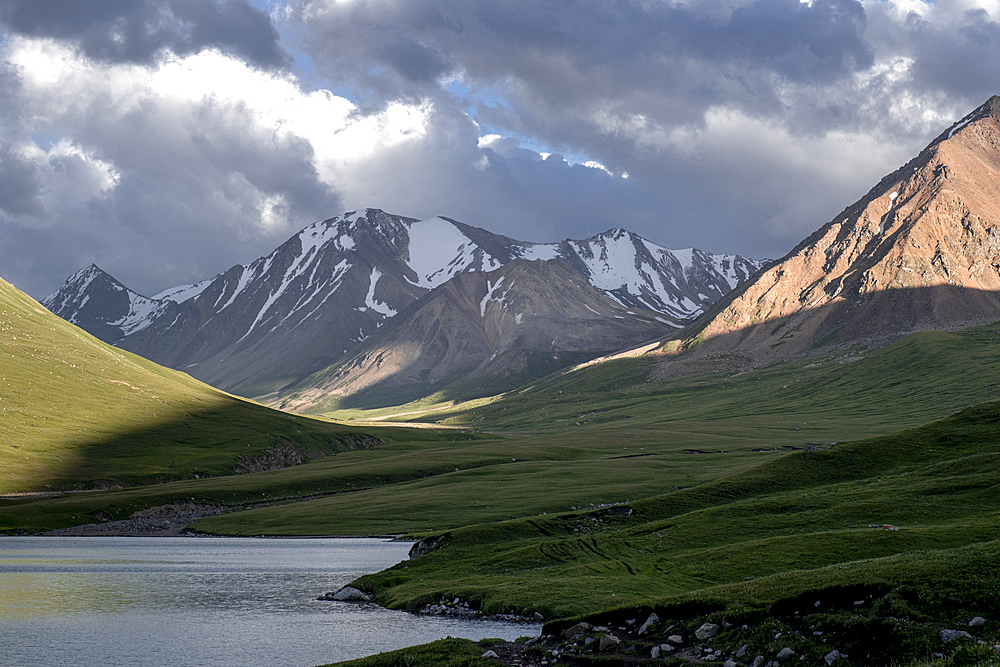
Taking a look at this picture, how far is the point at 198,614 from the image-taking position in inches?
2205

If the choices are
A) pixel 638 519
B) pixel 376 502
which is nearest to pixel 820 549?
pixel 638 519

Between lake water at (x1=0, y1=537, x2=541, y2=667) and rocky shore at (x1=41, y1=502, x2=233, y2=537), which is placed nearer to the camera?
lake water at (x1=0, y1=537, x2=541, y2=667)

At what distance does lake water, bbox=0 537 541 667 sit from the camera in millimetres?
44219

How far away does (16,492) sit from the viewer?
145375mm

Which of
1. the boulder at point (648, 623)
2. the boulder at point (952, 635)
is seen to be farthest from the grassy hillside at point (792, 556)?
the boulder at point (648, 623)

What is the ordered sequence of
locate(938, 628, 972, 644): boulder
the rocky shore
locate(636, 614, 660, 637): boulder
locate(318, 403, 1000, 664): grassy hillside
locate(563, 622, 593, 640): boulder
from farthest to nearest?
1. the rocky shore
2. locate(563, 622, 593, 640): boulder
3. locate(636, 614, 660, 637): boulder
4. locate(318, 403, 1000, 664): grassy hillside
5. locate(938, 628, 972, 644): boulder

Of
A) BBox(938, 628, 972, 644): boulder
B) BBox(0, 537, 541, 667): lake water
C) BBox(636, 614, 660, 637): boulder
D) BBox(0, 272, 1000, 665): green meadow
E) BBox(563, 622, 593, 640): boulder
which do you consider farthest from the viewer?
BBox(0, 537, 541, 667): lake water

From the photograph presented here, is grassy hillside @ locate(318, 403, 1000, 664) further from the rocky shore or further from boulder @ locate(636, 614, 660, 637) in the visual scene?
the rocky shore

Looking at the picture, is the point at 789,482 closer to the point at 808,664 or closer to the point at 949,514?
the point at 949,514

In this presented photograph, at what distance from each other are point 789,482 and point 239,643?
186 feet

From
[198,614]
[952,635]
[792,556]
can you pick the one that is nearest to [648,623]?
[952,635]

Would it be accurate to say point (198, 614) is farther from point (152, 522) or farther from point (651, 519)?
point (152, 522)

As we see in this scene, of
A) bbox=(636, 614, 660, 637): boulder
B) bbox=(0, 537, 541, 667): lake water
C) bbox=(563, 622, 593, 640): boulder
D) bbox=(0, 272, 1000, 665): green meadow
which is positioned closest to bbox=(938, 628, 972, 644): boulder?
bbox=(0, 272, 1000, 665): green meadow

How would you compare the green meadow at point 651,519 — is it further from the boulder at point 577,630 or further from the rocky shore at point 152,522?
the rocky shore at point 152,522
